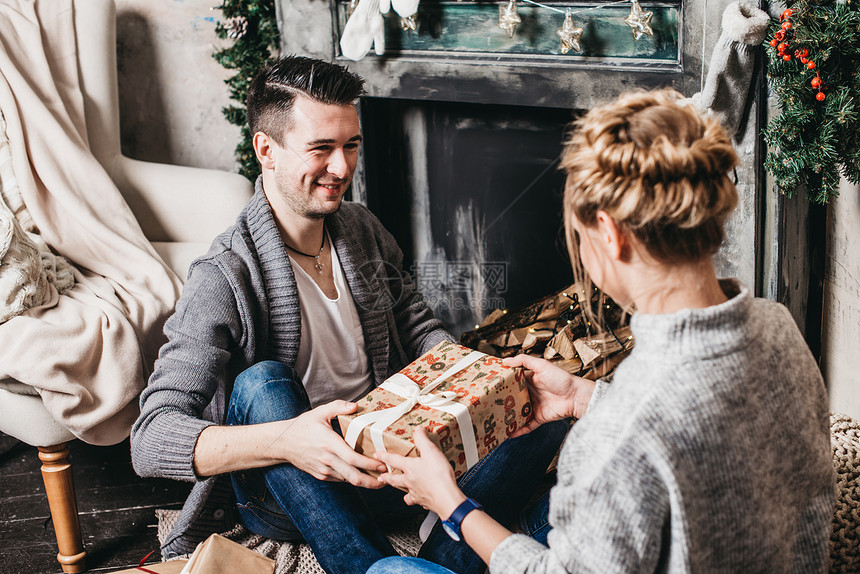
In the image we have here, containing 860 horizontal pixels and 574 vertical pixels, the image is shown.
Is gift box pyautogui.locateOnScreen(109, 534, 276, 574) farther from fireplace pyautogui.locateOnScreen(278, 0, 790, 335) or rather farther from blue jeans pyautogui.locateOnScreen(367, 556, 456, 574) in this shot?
fireplace pyautogui.locateOnScreen(278, 0, 790, 335)

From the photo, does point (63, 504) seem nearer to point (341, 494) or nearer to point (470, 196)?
point (341, 494)

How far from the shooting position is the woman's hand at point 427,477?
1008 mm

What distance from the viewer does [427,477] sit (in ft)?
3.43

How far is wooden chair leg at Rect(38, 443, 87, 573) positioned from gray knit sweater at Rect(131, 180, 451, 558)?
0.33 meters

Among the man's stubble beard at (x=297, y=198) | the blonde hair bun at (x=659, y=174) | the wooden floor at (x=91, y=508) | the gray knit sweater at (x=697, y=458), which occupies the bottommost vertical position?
the wooden floor at (x=91, y=508)

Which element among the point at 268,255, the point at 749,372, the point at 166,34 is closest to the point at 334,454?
the point at 268,255

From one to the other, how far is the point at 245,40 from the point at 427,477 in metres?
1.93


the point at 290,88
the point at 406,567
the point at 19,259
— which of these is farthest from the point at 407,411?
the point at 19,259

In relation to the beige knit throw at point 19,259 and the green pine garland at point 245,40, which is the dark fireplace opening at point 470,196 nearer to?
the green pine garland at point 245,40

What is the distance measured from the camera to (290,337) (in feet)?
4.92

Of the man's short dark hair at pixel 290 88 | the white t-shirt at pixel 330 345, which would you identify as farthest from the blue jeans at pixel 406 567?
the man's short dark hair at pixel 290 88

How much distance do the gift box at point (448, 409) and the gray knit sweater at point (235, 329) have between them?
0.31 metres

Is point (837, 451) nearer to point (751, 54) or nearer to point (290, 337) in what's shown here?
point (751, 54)

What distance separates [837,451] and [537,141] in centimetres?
120
